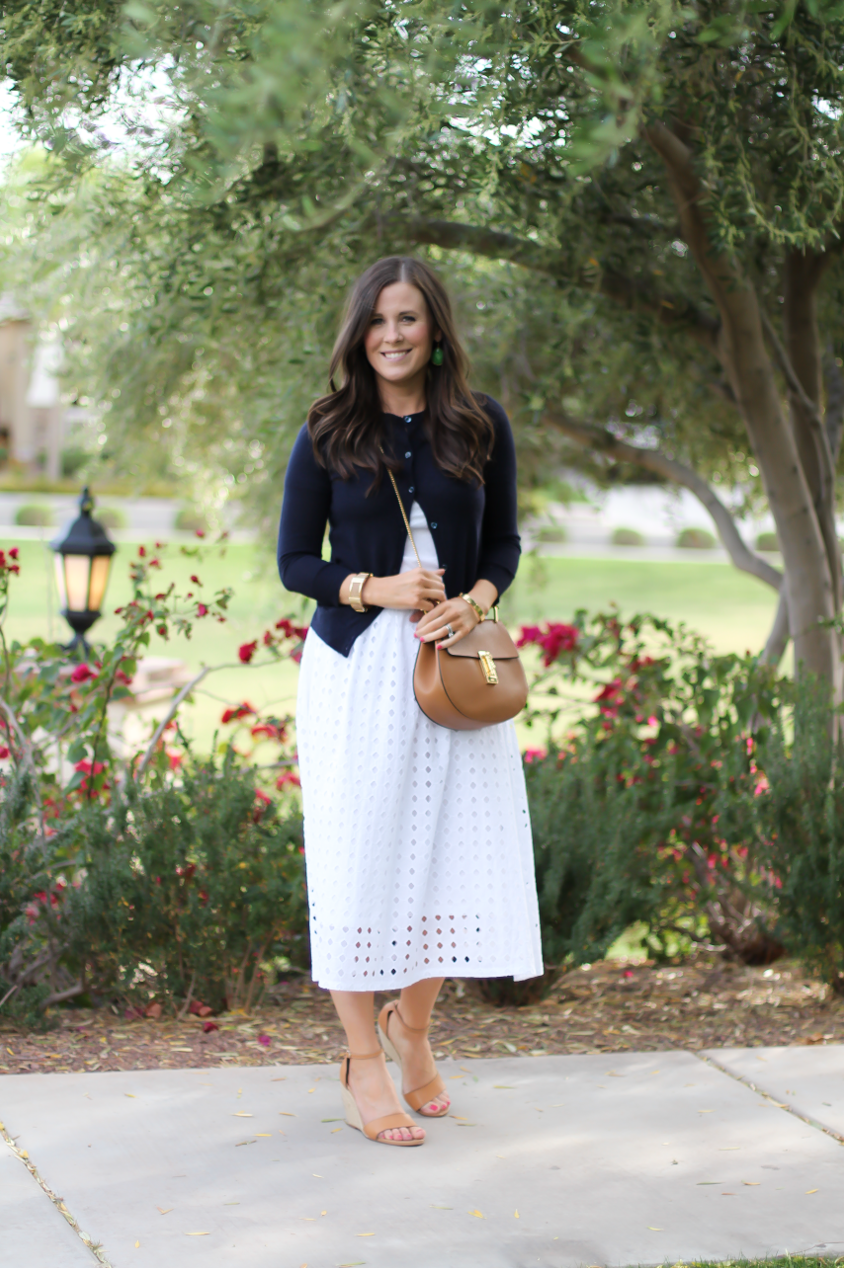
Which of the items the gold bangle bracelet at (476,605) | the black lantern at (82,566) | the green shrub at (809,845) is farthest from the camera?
the black lantern at (82,566)

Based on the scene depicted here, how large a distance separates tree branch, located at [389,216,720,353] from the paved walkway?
2675 mm

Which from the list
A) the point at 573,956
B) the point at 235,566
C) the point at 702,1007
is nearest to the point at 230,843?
the point at 573,956

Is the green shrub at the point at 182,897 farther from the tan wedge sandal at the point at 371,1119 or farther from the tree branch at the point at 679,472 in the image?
the tree branch at the point at 679,472

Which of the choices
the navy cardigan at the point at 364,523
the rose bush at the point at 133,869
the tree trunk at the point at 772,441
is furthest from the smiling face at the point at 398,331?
the tree trunk at the point at 772,441

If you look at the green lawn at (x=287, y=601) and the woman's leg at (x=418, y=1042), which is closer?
the woman's leg at (x=418, y=1042)

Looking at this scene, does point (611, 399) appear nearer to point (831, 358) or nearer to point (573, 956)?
point (831, 358)

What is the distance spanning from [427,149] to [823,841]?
8.27 feet

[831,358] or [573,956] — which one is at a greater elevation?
[831,358]

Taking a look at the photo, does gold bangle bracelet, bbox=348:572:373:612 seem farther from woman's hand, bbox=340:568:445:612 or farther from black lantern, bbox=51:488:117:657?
black lantern, bbox=51:488:117:657

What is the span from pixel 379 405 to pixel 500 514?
0.36 metres

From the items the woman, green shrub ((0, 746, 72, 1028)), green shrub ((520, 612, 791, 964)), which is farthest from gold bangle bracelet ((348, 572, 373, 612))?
green shrub ((520, 612, 791, 964))

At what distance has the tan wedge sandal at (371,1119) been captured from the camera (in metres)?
2.60

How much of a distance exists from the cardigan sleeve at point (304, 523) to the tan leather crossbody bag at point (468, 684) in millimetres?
261

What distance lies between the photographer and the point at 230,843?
3.46m
